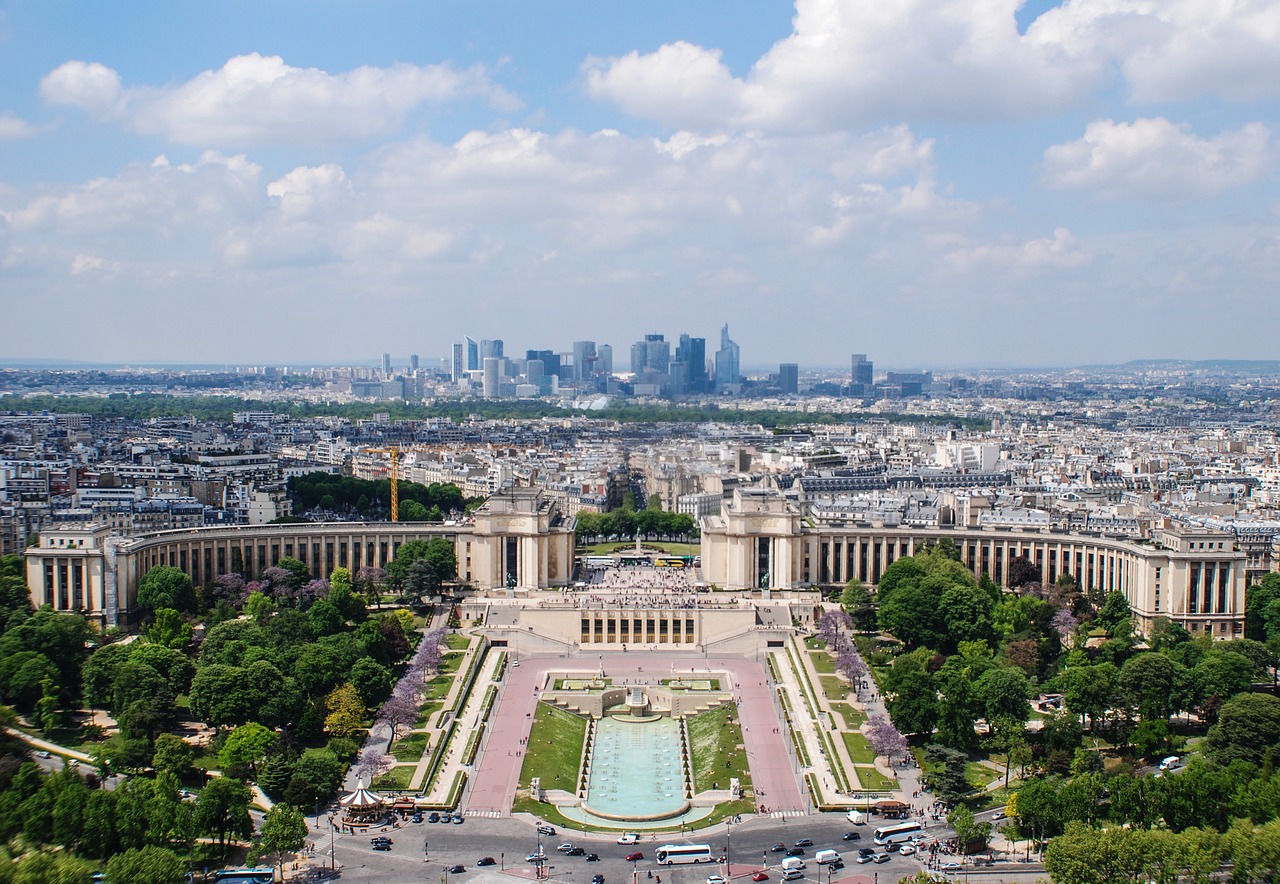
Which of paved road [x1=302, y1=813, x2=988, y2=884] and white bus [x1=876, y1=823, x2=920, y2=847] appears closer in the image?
paved road [x1=302, y1=813, x2=988, y2=884]

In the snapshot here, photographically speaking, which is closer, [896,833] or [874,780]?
[896,833]

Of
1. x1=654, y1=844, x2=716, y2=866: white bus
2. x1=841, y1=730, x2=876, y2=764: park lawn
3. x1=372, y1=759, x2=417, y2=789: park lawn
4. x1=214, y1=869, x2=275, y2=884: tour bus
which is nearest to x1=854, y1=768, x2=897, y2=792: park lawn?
x1=841, y1=730, x2=876, y2=764: park lawn

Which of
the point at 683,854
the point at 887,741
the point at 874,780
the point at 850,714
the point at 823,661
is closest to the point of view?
the point at 683,854

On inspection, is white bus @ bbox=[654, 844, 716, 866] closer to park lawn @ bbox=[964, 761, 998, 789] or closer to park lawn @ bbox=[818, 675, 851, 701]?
park lawn @ bbox=[964, 761, 998, 789]

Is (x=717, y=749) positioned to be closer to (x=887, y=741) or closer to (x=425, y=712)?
(x=887, y=741)

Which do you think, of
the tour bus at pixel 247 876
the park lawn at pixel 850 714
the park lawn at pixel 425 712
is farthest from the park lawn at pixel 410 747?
the park lawn at pixel 850 714

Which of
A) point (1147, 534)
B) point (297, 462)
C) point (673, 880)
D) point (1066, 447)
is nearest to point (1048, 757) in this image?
point (673, 880)

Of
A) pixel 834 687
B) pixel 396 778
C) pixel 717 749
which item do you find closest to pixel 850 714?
pixel 834 687
